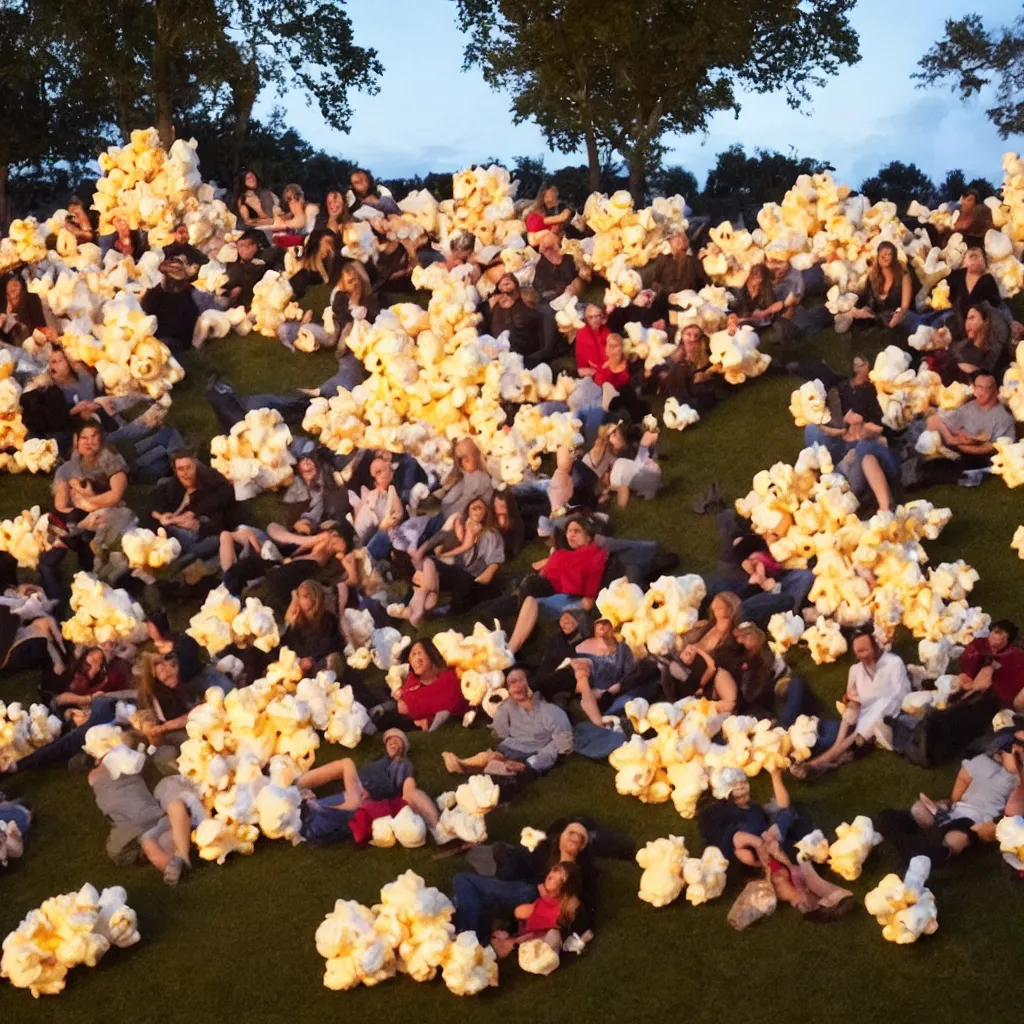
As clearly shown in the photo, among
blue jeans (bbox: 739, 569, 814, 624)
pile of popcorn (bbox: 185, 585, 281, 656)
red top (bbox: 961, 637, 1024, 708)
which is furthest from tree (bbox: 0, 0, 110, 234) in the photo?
red top (bbox: 961, 637, 1024, 708)

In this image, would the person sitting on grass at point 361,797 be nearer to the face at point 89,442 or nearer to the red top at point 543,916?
the red top at point 543,916

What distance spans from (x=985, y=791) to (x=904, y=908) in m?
1.33

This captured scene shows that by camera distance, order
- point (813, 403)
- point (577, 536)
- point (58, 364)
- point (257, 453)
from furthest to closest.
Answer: point (58, 364)
point (257, 453)
point (813, 403)
point (577, 536)

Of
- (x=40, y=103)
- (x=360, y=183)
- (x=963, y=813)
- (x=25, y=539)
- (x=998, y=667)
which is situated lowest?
(x=963, y=813)

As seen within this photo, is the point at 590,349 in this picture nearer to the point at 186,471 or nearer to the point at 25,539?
the point at 186,471

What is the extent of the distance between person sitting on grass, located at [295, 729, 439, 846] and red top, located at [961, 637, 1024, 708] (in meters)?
4.09

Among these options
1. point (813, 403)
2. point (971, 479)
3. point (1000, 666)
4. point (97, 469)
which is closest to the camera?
point (1000, 666)

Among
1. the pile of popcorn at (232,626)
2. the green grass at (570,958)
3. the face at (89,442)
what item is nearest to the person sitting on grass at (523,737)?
the green grass at (570,958)

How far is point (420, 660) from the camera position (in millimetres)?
16812

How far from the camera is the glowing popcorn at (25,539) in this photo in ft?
64.3

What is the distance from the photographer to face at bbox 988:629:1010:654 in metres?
15.7

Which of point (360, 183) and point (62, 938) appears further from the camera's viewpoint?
point (360, 183)

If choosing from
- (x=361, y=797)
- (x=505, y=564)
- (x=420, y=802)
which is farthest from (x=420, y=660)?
(x=505, y=564)

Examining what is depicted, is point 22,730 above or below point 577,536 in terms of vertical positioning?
below
